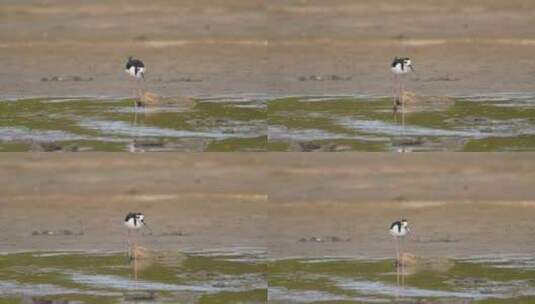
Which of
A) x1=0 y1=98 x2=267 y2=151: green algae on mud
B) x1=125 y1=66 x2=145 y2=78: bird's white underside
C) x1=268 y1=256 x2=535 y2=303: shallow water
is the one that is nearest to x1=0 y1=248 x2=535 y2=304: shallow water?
x1=268 y1=256 x2=535 y2=303: shallow water

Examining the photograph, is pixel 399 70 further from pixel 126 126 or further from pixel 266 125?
pixel 126 126

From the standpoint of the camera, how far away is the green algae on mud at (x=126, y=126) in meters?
7.79

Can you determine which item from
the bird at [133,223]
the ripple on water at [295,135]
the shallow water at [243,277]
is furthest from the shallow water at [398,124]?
the bird at [133,223]

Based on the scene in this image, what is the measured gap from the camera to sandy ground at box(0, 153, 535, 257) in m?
7.75

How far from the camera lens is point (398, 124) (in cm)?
780

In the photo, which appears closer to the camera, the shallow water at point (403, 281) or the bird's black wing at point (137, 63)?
the shallow water at point (403, 281)

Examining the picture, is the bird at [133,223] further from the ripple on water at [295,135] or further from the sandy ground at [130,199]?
the ripple on water at [295,135]

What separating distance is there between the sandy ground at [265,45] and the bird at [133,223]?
808 millimetres

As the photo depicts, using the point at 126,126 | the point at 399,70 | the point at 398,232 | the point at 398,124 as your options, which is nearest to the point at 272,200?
the point at 398,232

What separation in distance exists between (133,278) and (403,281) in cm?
175

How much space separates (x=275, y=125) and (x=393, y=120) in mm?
775

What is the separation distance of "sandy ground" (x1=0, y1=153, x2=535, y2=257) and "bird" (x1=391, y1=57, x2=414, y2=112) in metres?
0.37

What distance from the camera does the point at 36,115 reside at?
782 cm

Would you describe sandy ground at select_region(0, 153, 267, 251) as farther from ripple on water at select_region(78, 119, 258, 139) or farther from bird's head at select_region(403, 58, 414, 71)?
bird's head at select_region(403, 58, 414, 71)
